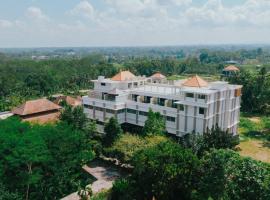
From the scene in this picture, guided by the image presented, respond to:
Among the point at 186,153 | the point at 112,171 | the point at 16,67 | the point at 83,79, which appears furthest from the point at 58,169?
the point at 16,67

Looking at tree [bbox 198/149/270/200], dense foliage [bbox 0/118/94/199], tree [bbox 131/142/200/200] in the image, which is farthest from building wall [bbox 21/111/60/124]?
tree [bbox 198/149/270/200]

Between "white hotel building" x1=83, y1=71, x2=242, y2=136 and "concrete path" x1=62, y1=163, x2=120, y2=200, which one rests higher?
"white hotel building" x1=83, y1=71, x2=242, y2=136

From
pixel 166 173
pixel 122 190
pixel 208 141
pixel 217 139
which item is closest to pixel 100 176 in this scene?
pixel 122 190

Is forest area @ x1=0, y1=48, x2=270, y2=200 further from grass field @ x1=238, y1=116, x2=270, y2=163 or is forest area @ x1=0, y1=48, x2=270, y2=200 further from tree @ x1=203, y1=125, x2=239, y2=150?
grass field @ x1=238, y1=116, x2=270, y2=163

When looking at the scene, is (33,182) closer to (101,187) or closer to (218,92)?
(101,187)

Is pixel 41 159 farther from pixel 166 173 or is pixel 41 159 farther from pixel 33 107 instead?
pixel 33 107
